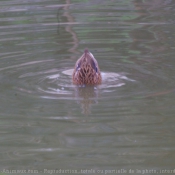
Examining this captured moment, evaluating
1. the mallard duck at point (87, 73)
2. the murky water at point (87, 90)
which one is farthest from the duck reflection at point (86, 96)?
the mallard duck at point (87, 73)

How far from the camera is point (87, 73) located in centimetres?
975

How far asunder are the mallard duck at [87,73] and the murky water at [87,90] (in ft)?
0.49

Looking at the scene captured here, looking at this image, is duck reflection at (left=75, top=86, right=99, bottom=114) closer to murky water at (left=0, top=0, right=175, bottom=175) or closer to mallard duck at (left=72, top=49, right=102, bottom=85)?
murky water at (left=0, top=0, right=175, bottom=175)

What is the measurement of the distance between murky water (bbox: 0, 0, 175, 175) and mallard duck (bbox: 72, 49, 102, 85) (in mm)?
150

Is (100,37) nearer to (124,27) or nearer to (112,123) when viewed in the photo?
(124,27)

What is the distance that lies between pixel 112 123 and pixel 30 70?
2.98 m

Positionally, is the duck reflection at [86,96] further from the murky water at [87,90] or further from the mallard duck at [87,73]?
the mallard duck at [87,73]

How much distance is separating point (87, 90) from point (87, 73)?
45 centimetres

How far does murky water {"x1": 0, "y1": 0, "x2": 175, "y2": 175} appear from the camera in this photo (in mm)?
6621

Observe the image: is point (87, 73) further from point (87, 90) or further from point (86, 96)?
point (86, 96)

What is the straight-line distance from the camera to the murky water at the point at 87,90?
662 centimetres

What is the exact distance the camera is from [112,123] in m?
7.52

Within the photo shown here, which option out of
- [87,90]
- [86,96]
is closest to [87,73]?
[87,90]

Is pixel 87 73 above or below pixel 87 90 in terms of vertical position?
above
